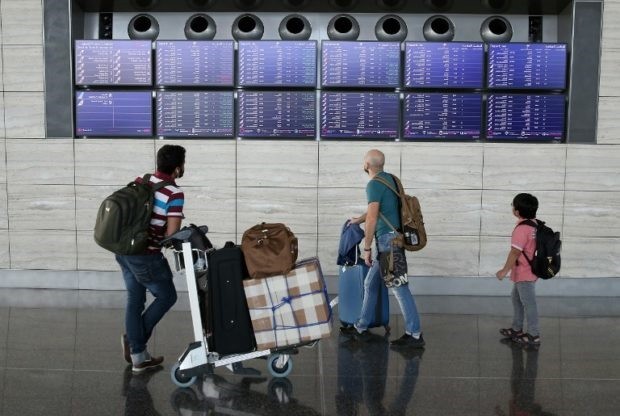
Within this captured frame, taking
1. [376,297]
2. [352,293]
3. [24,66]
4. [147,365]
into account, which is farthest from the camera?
[24,66]

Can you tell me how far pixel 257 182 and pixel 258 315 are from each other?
120 inches

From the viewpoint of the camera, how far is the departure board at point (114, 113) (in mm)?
7152

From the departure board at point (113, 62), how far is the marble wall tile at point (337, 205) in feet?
6.82

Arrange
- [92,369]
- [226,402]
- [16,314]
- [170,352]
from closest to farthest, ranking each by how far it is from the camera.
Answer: [226,402] → [92,369] → [170,352] → [16,314]

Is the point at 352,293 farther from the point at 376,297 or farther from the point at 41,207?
the point at 41,207

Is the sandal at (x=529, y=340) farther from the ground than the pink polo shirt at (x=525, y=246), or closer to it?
closer to it

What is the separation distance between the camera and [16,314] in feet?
20.3

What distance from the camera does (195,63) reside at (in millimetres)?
7117

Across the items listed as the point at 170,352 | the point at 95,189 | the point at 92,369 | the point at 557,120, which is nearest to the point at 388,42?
the point at 557,120

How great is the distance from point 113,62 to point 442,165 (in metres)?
3.40

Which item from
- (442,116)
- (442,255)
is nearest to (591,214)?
(442,255)

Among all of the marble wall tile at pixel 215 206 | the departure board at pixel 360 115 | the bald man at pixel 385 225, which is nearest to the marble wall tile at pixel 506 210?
the departure board at pixel 360 115

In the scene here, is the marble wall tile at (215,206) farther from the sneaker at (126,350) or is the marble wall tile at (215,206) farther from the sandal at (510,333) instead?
the sandal at (510,333)

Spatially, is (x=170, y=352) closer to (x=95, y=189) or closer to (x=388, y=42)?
(x=95, y=189)
